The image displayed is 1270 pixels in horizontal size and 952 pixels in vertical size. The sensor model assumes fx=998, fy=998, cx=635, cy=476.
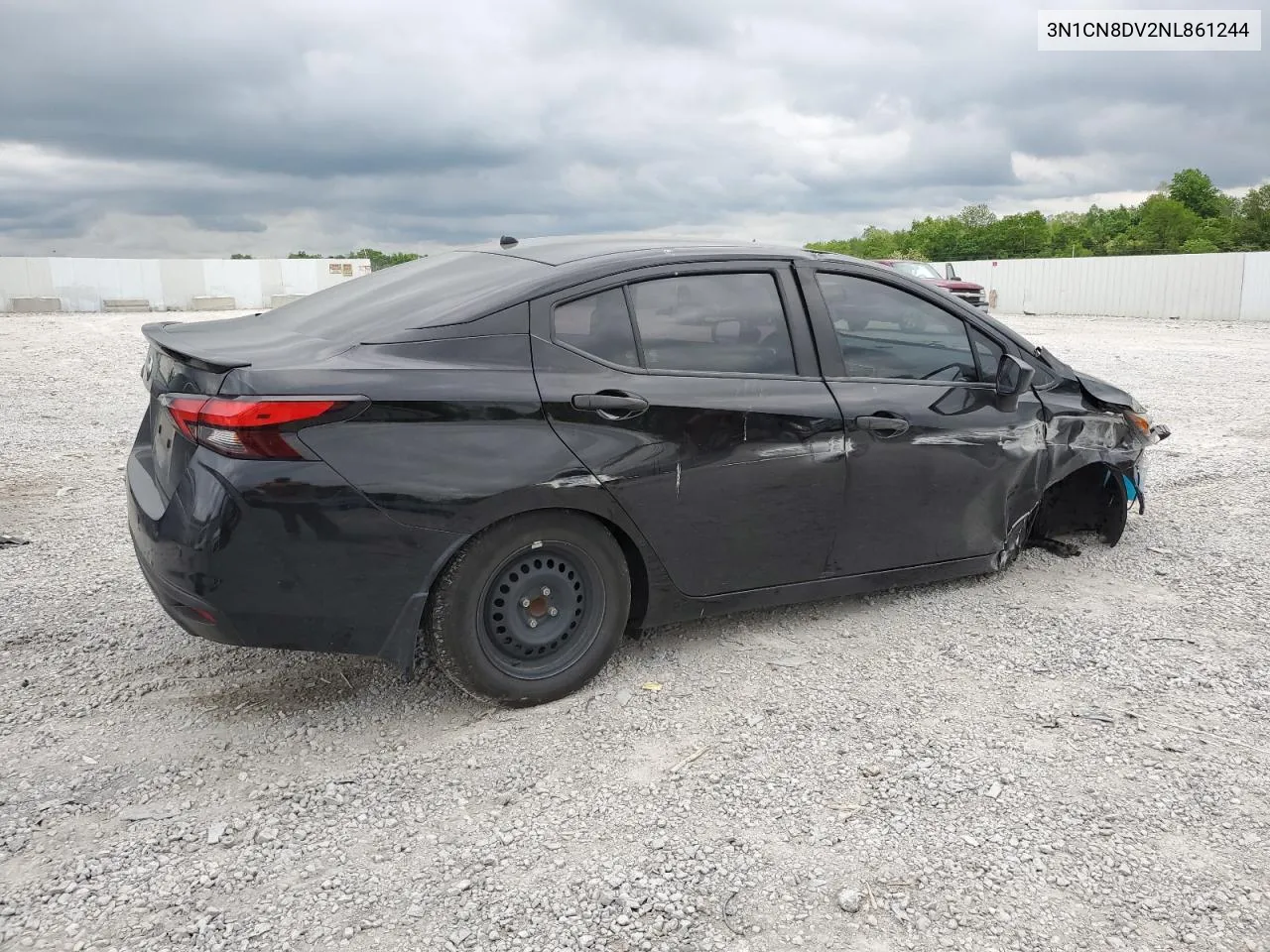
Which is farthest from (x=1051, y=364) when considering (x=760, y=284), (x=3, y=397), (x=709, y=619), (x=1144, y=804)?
(x=3, y=397)

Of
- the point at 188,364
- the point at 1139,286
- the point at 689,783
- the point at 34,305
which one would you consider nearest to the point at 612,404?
the point at 689,783

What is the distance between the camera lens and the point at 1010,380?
4.31 m

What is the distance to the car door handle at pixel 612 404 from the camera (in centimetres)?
334

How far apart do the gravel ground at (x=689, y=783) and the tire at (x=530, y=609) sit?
14 cm

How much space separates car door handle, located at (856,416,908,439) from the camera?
12.9 ft

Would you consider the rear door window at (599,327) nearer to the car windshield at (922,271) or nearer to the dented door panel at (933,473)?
the dented door panel at (933,473)

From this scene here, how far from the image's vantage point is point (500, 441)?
3.19 m

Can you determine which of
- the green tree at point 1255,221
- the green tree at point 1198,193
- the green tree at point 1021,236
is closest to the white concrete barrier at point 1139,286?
the green tree at point 1255,221

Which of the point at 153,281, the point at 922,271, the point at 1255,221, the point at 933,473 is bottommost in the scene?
the point at 933,473

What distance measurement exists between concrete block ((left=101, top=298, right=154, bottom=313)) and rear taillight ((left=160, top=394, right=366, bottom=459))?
3888 centimetres

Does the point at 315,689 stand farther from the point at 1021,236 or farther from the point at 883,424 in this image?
the point at 1021,236

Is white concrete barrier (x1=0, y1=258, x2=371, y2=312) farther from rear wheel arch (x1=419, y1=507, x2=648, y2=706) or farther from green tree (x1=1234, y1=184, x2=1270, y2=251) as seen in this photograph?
green tree (x1=1234, y1=184, x2=1270, y2=251)

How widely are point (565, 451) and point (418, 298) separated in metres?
0.80

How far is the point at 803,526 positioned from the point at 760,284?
95 centimetres
